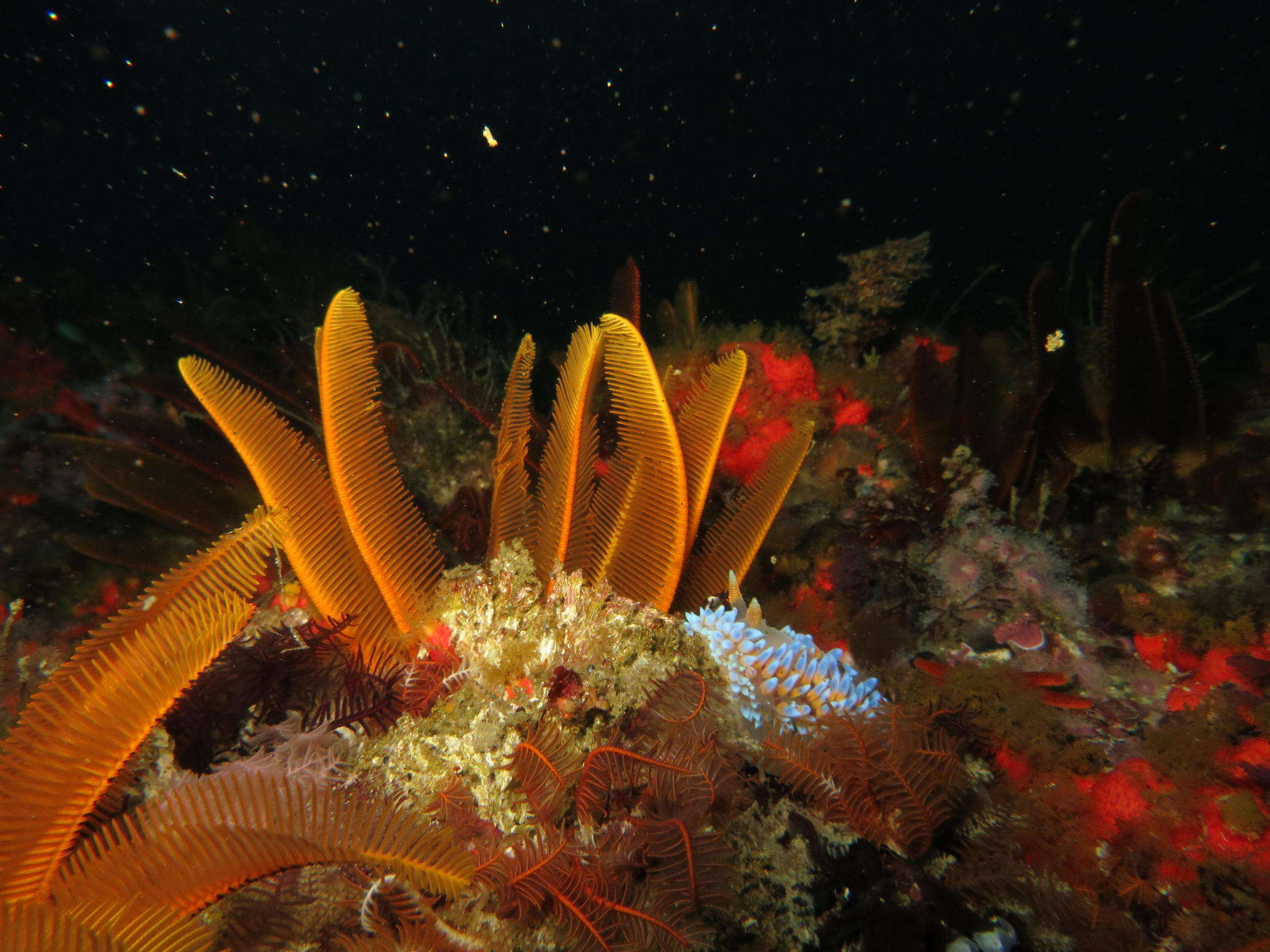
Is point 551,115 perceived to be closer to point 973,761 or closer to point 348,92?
point 348,92

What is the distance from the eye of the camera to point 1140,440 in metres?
3.44

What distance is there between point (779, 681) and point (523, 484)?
1578 mm

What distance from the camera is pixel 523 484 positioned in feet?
9.21

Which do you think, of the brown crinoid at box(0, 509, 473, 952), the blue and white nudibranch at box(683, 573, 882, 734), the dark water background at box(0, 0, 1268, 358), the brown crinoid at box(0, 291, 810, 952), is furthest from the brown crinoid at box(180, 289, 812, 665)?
the dark water background at box(0, 0, 1268, 358)

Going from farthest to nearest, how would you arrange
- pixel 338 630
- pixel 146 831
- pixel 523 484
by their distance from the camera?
pixel 523 484, pixel 338 630, pixel 146 831

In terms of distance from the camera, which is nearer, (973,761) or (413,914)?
(413,914)

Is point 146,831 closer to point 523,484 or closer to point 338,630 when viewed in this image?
point 338,630

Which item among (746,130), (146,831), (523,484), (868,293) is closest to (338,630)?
(146,831)

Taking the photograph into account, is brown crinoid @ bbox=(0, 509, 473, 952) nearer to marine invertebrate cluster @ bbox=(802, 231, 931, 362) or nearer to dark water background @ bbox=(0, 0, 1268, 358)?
marine invertebrate cluster @ bbox=(802, 231, 931, 362)

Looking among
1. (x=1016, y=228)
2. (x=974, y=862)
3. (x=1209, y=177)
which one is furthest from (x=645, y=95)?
(x=974, y=862)

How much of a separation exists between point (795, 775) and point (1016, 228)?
116ft

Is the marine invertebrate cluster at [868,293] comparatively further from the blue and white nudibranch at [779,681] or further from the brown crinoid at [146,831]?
the brown crinoid at [146,831]

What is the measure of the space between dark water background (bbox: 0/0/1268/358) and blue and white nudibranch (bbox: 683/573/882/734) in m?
20.4

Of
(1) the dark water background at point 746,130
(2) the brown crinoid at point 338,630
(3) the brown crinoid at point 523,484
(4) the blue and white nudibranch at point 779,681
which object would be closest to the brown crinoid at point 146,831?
(2) the brown crinoid at point 338,630
